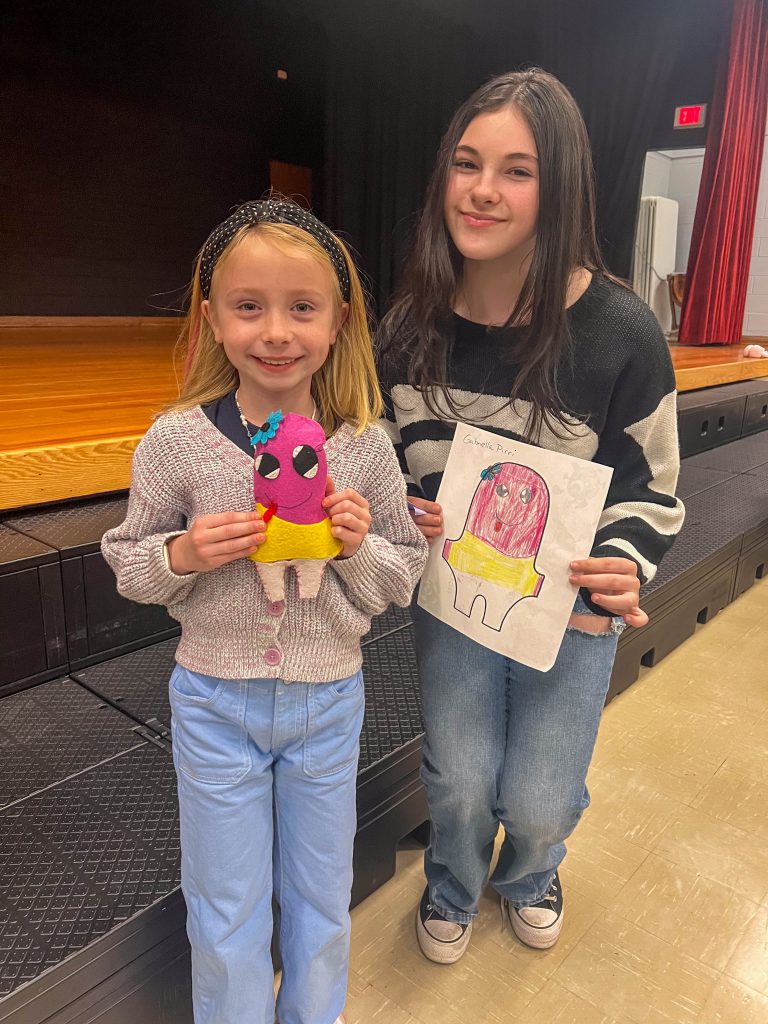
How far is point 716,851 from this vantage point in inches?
57.4

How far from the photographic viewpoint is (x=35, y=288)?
505 centimetres

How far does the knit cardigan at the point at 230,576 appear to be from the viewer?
30.7 inches

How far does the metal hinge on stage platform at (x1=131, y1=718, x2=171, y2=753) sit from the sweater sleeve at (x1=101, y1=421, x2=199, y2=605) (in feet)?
1.79

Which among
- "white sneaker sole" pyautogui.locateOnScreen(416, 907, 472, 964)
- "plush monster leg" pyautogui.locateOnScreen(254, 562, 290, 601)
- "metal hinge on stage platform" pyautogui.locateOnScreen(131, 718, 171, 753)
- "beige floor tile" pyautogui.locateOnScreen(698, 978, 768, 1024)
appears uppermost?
"plush monster leg" pyautogui.locateOnScreen(254, 562, 290, 601)

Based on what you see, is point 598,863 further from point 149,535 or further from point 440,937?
point 149,535

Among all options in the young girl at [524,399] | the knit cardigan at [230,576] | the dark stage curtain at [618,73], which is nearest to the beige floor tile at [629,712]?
the young girl at [524,399]

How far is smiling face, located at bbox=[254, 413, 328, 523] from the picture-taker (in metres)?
0.69

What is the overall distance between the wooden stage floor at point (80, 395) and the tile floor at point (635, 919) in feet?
3.00

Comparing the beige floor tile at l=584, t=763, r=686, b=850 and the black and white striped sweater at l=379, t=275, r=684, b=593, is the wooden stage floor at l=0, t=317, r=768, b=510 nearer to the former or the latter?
the black and white striped sweater at l=379, t=275, r=684, b=593

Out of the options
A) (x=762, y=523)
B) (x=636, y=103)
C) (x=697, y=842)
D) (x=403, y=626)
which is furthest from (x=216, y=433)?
(x=636, y=103)

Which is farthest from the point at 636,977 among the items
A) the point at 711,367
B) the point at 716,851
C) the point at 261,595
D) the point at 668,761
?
the point at 711,367

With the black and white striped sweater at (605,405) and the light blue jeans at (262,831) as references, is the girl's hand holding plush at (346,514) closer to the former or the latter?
the light blue jeans at (262,831)

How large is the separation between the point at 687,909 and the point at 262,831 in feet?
2.83

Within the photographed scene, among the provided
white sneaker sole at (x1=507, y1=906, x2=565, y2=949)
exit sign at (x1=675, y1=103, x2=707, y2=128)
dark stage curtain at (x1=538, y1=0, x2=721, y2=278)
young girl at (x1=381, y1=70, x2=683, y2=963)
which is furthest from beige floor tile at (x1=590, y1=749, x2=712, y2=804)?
exit sign at (x1=675, y1=103, x2=707, y2=128)
